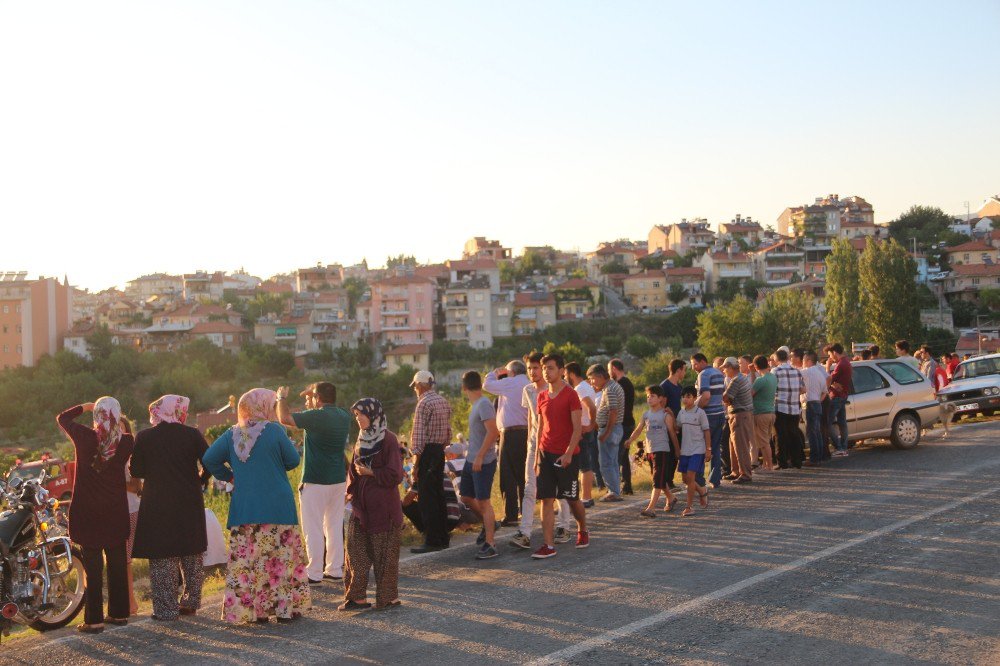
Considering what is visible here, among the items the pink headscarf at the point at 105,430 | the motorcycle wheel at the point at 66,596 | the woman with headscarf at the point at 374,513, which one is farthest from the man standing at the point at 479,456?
the motorcycle wheel at the point at 66,596

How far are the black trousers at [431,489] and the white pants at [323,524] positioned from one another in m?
1.04

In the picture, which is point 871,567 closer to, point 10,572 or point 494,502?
point 494,502

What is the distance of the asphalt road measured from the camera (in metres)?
6.59

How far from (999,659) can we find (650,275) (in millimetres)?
121839

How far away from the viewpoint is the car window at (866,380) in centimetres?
1684

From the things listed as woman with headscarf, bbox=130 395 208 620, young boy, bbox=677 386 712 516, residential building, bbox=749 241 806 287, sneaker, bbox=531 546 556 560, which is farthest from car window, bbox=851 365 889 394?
residential building, bbox=749 241 806 287

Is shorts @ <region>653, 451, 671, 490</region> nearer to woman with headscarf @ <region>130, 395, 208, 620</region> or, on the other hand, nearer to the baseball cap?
the baseball cap

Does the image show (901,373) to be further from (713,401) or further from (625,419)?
(625,419)

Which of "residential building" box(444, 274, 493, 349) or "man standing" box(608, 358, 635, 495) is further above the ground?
"residential building" box(444, 274, 493, 349)

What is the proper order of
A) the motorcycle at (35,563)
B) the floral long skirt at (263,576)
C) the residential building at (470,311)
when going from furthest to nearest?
1. the residential building at (470,311)
2. the floral long skirt at (263,576)
3. the motorcycle at (35,563)

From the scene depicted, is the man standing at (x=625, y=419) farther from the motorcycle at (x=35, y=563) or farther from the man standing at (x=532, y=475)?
the motorcycle at (x=35, y=563)

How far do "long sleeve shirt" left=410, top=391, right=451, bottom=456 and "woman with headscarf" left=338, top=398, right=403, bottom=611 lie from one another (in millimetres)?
1491

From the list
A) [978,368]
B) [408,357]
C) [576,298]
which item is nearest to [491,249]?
[576,298]

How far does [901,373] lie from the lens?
17.1 metres
